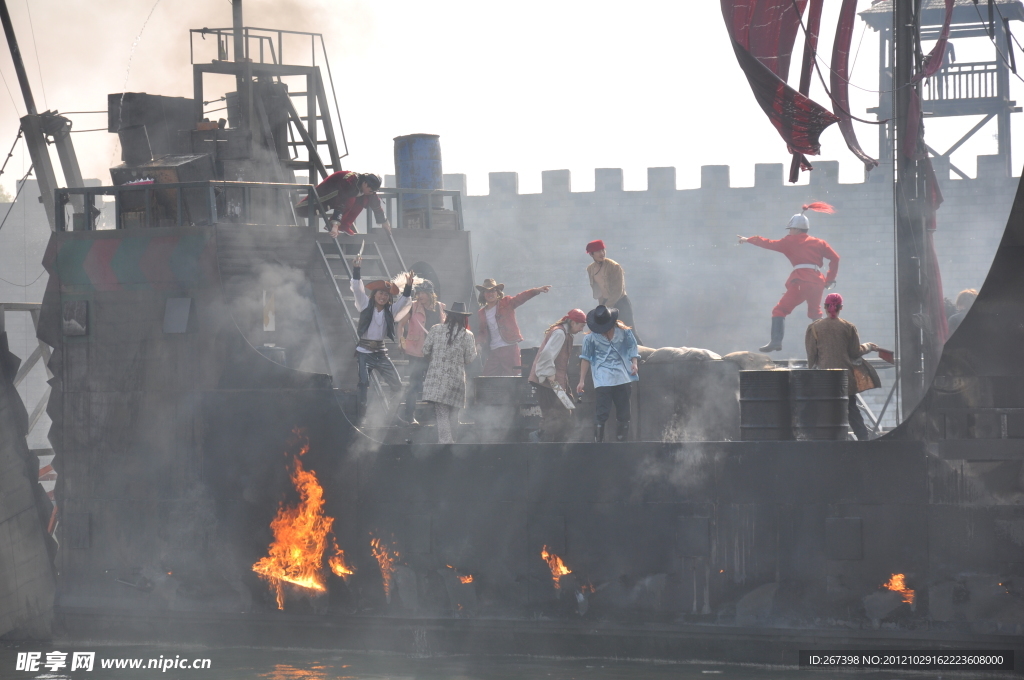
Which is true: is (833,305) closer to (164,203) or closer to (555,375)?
(555,375)

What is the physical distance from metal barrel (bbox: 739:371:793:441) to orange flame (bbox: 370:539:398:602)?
3336 millimetres

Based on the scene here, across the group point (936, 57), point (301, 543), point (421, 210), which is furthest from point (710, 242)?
point (301, 543)

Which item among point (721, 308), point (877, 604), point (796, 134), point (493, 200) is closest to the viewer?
point (877, 604)

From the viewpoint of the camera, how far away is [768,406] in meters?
9.68

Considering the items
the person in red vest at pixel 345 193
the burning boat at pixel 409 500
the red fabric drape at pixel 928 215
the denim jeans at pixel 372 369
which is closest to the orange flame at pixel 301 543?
the burning boat at pixel 409 500

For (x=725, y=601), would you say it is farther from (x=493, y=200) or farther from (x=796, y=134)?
(x=493, y=200)

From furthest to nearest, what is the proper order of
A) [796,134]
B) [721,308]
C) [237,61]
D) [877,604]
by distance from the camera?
[721,308]
[237,61]
[796,134]
[877,604]

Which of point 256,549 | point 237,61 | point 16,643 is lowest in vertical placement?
point 16,643

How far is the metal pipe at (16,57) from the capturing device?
1301 centimetres

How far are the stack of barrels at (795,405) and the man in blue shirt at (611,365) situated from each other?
1053 mm

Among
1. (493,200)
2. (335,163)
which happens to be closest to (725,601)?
(335,163)

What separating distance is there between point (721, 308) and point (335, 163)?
17.8 meters

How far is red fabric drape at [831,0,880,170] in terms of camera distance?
12805 millimetres

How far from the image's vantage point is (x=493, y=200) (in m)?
33.9
